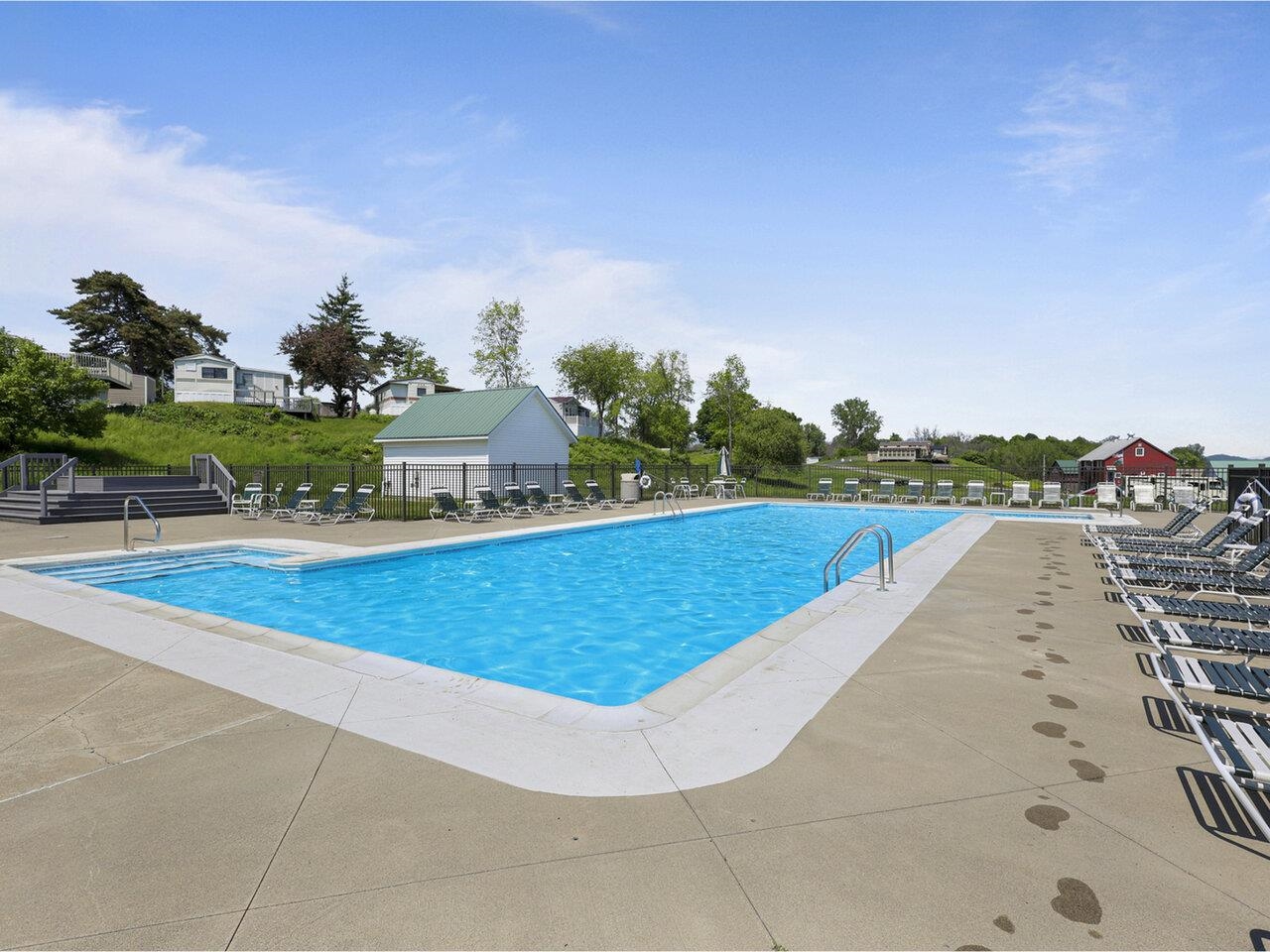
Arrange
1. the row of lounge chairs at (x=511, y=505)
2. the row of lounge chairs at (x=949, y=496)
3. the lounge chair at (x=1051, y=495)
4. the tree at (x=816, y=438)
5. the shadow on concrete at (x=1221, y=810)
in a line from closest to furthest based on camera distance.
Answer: the shadow on concrete at (x=1221, y=810) < the row of lounge chairs at (x=511, y=505) < the lounge chair at (x=1051, y=495) < the row of lounge chairs at (x=949, y=496) < the tree at (x=816, y=438)

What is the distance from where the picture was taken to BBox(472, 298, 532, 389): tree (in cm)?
5575

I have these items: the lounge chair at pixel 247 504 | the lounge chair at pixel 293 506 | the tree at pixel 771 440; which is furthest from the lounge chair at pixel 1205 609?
the tree at pixel 771 440

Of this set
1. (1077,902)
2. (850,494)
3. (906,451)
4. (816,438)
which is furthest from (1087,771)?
(906,451)

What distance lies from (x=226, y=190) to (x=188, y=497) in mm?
11182

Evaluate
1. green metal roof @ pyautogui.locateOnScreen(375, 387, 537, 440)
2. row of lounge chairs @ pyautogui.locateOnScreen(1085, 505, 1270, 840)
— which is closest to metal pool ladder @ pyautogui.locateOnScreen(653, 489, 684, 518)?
green metal roof @ pyautogui.locateOnScreen(375, 387, 537, 440)

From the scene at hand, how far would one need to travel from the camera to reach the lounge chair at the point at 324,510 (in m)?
17.4

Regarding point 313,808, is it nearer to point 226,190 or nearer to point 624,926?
point 624,926

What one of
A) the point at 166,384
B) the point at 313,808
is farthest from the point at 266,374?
the point at 313,808

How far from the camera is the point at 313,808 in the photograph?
9.59ft

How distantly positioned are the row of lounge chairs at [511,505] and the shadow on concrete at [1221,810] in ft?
53.9

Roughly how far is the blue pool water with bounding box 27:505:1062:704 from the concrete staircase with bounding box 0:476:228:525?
8.81 metres

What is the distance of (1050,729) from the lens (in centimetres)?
384

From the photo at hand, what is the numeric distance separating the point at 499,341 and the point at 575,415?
11.6 m

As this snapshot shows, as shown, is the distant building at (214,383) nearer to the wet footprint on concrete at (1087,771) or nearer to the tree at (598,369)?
the tree at (598,369)
